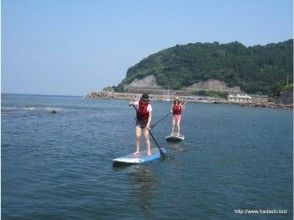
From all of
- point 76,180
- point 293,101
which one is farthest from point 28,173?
point 293,101

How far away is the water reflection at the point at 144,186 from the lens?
40.5 ft

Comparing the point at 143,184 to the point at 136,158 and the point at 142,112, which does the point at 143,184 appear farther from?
the point at 142,112

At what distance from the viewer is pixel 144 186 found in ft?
47.8

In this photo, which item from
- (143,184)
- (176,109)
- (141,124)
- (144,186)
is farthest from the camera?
(176,109)

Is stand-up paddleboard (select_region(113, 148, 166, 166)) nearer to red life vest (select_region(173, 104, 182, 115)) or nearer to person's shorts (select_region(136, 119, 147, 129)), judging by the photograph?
person's shorts (select_region(136, 119, 147, 129))

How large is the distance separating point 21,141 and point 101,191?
13.2 m

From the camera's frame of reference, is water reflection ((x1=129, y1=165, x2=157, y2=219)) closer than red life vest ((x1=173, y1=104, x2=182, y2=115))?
Yes

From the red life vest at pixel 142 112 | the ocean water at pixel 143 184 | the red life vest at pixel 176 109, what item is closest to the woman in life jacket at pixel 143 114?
the red life vest at pixel 142 112

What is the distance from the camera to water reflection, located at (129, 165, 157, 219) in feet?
40.5

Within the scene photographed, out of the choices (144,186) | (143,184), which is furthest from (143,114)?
(144,186)

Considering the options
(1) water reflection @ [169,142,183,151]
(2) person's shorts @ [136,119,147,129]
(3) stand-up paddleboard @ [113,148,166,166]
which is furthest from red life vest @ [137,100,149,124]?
(1) water reflection @ [169,142,183,151]

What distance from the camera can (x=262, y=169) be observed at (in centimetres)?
1869

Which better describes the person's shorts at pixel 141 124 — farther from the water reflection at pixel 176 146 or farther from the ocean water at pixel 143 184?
the water reflection at pixel 176 146

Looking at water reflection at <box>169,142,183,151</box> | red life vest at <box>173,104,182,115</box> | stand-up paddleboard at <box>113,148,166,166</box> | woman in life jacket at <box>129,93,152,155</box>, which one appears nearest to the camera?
stand-up paddleboard at <box>113,148,166,166</box>
